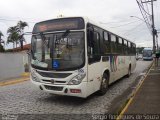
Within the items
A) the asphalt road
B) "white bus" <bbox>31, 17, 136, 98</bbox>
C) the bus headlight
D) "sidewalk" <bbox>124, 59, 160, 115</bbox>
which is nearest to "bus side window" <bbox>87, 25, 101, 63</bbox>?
"white bus" <bbox>31, 17, 136, 98</bbox>

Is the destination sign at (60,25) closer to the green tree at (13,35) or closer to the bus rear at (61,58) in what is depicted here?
the bus rear at (61,58)

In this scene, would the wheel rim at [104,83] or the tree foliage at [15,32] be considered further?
the tree foliage at [15,32]

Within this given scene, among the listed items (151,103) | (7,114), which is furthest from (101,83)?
(7,114)

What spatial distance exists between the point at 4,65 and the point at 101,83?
488 inches

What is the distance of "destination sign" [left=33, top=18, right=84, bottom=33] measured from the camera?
929 centimetres

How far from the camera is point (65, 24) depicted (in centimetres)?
945

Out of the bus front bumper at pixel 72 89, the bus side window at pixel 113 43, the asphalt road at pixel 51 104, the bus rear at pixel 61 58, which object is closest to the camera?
the asphalt road at pixel 51 104

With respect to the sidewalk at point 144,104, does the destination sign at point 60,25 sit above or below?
above

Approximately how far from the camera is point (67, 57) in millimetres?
9078

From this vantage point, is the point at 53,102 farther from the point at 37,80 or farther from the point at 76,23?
the point at 76,23

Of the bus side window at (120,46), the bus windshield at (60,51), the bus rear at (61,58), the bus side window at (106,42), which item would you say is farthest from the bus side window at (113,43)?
the bus windshield at (60,51)

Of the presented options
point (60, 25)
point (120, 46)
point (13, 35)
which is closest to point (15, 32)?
point (13, 35)

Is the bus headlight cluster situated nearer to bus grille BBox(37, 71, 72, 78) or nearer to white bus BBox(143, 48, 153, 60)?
bus grille BBox(37, 71, 72, 78)

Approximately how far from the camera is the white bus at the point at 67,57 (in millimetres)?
8945
